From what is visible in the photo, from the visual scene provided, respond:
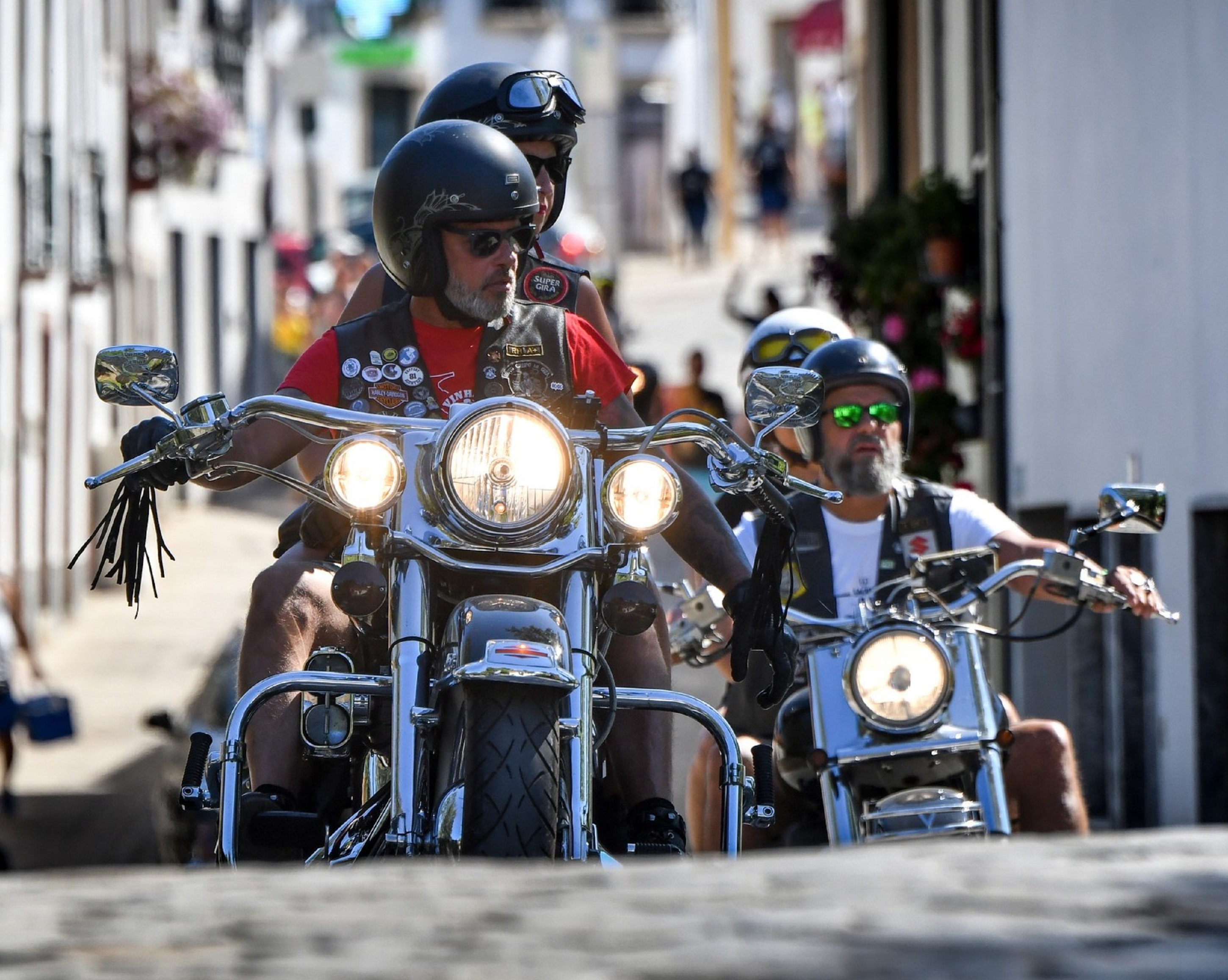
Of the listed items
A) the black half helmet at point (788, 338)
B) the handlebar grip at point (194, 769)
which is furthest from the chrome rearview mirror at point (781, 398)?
the black half helmet at point (788, 338)

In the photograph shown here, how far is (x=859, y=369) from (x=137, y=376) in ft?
7.72

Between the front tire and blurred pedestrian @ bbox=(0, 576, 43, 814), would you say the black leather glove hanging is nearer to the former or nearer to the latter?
the front tire

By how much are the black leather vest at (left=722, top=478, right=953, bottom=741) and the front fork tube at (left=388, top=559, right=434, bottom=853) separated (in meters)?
1.79

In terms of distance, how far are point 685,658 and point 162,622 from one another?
1736cm

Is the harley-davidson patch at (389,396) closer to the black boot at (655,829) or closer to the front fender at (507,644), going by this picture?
the front fender at (507,644)

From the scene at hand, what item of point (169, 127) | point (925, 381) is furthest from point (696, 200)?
point (925, 381)

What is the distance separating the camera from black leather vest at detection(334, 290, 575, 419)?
18.1ft

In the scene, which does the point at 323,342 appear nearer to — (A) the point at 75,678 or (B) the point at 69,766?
(B) the point at 69,766

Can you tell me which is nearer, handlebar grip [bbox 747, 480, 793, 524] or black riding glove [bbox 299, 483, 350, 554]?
handlebar grip [bbox 747, 480, 793, 524]

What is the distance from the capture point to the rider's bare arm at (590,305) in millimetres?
6551

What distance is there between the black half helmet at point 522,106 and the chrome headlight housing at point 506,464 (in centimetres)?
192

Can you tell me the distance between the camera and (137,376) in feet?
16.2

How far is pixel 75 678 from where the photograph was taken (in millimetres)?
20922

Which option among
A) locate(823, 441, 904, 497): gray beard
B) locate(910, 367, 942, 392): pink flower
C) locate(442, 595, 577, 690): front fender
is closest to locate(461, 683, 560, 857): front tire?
locate(442, 595, 577, 690): front fender
